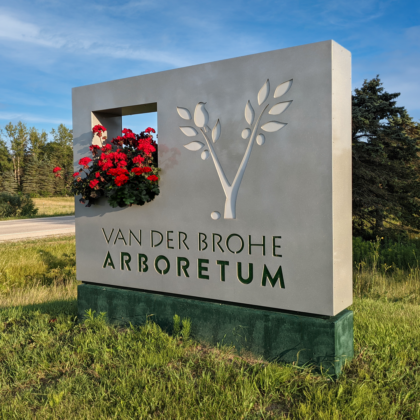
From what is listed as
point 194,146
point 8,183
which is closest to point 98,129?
point 194,146

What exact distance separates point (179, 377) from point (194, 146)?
2.14 metres

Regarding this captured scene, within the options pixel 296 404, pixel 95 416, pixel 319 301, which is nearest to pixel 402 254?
pixel 319 301

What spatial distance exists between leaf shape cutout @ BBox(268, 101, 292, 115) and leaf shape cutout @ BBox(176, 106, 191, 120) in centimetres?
89

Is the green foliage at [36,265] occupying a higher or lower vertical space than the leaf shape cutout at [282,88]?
lower

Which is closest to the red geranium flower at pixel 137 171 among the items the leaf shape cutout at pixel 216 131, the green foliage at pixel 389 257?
the leaf shape cutout at pixel 216 131

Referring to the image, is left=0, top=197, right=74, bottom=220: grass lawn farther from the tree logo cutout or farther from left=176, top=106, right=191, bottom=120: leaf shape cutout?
the tree logo cutout

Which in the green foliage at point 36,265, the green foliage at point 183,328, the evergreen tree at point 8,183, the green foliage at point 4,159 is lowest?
the green foliage at point 36,265

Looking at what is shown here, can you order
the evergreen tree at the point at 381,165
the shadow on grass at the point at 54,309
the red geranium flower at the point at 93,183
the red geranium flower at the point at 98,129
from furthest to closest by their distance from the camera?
the evergreen tree at the point at 381,165, the shadow on grass at the point at 54,309, the red geranium flower at the point at 98,129, the red geranium flower at the point at 93,183

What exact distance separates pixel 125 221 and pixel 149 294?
87 cm

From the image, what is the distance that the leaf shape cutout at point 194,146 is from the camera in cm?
376

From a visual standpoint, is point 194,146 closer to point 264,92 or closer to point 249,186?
point 249,186

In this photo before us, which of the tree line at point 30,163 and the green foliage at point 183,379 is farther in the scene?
the tree line at point 30,163

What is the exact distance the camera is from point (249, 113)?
348cm

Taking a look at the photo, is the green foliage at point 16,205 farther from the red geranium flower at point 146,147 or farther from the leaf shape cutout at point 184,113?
the leaf shape cutout at point 184,113
